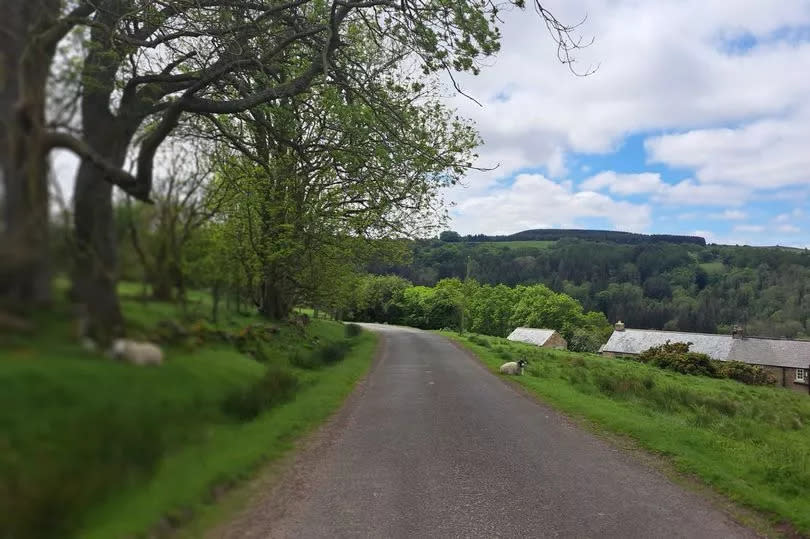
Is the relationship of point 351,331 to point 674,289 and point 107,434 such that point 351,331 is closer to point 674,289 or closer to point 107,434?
point 107,434

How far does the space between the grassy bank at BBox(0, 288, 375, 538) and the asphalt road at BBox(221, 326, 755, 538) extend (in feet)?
16.2

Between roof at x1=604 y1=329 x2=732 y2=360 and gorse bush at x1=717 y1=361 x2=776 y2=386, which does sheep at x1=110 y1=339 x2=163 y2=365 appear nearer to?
gorse bush at x1=717 y1=361 x2=776 y2=386

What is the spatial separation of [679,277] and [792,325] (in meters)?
51.3

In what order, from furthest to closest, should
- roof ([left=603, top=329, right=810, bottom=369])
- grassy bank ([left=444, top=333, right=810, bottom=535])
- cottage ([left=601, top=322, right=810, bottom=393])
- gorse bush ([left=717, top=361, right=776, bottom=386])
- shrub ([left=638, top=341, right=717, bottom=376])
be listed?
roof ([left=603, top=329, right=810, bottom=369]) → cottage ([left=601, top=322, right=810, bottom=393]) → shrub ([left=638, top=341, right=717, bottom=376]) → gorse bush ([left=717, top=361, right=776, bottom=386]) → grassy bank ([left=444, top=333, right=810, bottom=535])

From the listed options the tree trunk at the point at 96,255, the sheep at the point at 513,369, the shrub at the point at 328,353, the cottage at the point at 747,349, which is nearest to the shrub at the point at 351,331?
the sheep at the point at 513,369

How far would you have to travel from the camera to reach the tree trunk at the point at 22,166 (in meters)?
1.37

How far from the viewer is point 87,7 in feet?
9.03

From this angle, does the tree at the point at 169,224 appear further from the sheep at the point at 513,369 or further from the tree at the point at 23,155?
the sheep at the point at 513,369

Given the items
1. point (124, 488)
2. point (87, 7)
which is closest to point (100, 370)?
point (124, 488)

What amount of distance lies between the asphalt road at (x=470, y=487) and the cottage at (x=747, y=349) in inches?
2397

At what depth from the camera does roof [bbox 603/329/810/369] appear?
67312 millimetres

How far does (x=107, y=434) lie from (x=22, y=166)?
757mm

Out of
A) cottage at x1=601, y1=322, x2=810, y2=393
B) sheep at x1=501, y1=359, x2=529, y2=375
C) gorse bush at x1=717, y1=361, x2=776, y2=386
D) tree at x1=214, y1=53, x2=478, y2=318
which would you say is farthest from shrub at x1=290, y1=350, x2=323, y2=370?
cottage at x1=601, y1=322, x2=810, y2=393

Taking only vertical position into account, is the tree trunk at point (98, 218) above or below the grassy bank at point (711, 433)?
above
